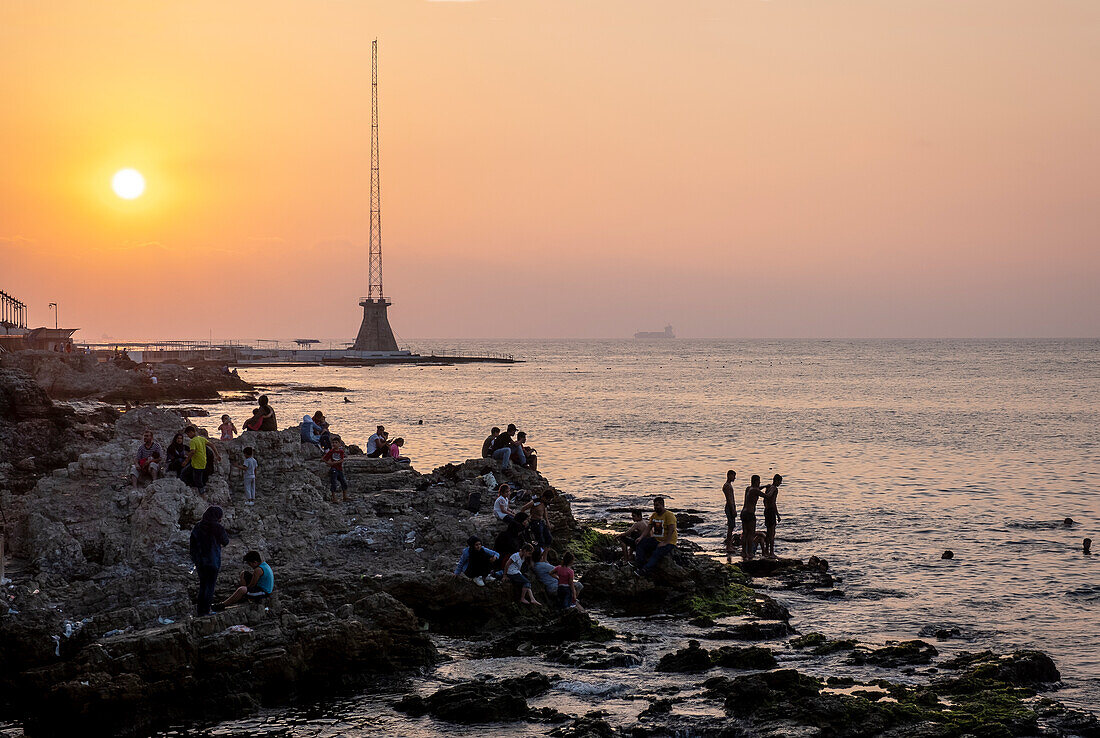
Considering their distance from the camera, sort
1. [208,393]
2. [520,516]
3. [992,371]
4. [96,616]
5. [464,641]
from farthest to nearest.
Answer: [992,371] < [208,393] < [520,516] < [464,641] < [96,616]

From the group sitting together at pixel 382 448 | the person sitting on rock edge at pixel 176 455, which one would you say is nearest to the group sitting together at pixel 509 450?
the group sitting together at pixel 382 448

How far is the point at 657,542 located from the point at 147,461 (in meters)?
11.2

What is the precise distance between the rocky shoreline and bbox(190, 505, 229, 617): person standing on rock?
424 millimetres

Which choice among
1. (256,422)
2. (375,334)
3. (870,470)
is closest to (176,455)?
(256,422)

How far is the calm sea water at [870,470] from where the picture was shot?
63.5 feet

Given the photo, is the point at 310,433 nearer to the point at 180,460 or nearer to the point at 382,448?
the point at 382,448

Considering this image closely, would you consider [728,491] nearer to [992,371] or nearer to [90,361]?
[90,361]

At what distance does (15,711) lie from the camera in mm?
Result: 13273

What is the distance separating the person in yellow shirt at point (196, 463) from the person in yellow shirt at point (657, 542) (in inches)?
378

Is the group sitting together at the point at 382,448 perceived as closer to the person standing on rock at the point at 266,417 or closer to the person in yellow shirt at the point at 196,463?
the person standing on rock at the point at 266,417

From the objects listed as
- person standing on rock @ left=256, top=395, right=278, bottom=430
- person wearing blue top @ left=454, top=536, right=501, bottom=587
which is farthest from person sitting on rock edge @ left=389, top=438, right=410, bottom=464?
person wearing blue top @ left=454, top=536, right=501, bottom=587

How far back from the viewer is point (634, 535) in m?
21.1

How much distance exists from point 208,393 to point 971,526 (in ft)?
209

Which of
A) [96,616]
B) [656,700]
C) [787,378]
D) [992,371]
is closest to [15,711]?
[96,616]
